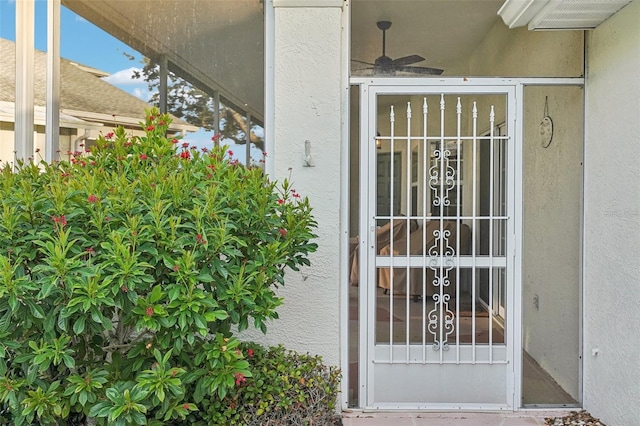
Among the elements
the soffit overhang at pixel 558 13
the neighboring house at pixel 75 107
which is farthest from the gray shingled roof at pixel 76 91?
the soffit overhang at pixel 558 13

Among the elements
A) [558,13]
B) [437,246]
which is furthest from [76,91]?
[558,13]

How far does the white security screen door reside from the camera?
167 inches

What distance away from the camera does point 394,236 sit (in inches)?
168

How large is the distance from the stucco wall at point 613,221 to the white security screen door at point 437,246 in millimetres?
615

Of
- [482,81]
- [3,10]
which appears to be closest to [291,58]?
[482,81]

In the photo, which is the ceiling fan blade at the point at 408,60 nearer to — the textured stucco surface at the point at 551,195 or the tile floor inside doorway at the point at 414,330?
the textured stucco surface at the point at 551,195

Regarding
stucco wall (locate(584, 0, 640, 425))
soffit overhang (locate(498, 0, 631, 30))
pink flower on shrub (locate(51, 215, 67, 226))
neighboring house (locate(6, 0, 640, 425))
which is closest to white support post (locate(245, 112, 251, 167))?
neighboring house (locate(6, 0, 640, 425))

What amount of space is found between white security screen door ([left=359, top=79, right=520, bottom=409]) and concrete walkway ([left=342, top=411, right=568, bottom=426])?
0.08 metres

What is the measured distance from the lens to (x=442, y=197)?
425 cm

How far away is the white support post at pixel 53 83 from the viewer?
189 inches

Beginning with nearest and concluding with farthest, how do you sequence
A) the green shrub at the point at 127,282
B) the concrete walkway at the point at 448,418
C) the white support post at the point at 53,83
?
the green shrub at the point at 127,282 < the concrete walkway at the point at 448,418 < the white support post at the point at 53,83

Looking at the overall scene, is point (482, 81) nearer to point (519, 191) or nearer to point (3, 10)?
point (519, 191)

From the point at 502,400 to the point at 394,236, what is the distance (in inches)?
63.8

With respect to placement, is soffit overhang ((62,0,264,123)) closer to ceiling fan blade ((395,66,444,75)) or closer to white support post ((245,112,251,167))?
white support post ((245,112,251,167))
